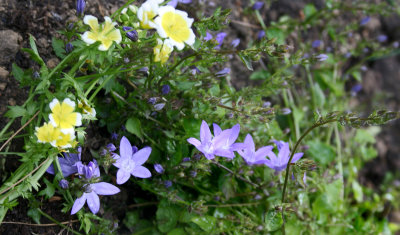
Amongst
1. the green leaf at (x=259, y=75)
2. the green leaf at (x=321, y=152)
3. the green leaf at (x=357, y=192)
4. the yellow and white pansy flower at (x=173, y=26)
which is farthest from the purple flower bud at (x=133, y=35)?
the green leaf at (x=357, y=192)

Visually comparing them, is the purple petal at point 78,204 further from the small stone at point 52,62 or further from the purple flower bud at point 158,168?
the small stone at point 52,62

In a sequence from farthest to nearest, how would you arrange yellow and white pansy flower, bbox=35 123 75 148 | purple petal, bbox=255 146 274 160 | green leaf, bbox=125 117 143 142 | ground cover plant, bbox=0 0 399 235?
purple petal, bbox=255 146 274 160
green leaf, bbox=125 117 143 142
ground cover plant, bbox=0 0 399 235
yellow and white pansy flower, bbox=35 123 75 148

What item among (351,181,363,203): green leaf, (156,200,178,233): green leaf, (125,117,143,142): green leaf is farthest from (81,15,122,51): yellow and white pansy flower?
(351,181,363,203): green leaf

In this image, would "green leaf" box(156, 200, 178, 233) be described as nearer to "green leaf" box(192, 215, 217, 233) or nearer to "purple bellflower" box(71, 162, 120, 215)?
"green leaf" box(192, 215, 217, 233)

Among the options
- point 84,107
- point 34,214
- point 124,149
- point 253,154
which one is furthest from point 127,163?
point 253,154

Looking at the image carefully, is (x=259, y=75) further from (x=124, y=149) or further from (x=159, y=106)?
(x=124, y=149)

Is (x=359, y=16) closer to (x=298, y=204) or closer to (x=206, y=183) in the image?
(x=298, y=204)

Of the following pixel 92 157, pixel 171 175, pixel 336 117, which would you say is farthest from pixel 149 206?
pixel 336 117
